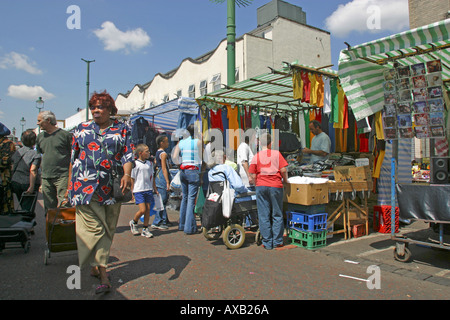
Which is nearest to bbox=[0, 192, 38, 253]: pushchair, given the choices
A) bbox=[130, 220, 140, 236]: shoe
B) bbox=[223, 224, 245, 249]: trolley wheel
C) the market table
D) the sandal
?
Result: bbox=[130, 220, 140, 236]: shoe

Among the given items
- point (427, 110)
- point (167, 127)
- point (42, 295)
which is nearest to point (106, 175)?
point (42, 295)

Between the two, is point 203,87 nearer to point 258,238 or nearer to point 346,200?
point 346,200

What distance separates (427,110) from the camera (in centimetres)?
446

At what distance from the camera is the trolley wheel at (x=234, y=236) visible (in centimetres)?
526

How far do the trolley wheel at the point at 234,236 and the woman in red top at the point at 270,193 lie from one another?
1.20 feet

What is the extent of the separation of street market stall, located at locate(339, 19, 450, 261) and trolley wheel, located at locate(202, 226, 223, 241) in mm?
2794

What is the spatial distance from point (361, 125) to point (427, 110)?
2.91 meters

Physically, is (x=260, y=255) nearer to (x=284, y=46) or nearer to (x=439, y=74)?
(x=439, y=74)

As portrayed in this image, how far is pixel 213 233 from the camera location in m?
5.81

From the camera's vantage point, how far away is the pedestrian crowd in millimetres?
3457

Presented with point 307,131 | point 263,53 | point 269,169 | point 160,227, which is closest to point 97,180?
point 269,169

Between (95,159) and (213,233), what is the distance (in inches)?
116

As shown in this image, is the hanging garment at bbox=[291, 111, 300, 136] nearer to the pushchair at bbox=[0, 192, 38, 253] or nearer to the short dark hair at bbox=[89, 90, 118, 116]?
the short dark hair at bbox=[89, 90, 118, 116]

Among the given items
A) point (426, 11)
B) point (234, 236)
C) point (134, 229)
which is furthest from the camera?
point (426, 11)
